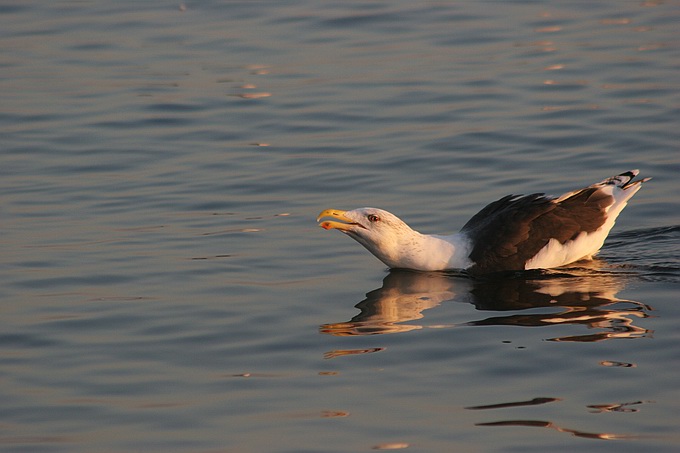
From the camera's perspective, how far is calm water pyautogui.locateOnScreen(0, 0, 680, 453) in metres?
8.48

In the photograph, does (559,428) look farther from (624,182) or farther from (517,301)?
(624,182)

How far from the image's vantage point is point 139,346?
9961 mm

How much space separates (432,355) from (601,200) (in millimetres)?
3628

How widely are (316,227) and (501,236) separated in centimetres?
237

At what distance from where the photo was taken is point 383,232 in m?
12.0

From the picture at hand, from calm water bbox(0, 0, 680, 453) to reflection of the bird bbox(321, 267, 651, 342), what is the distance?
1.6 inches

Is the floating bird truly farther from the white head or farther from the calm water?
the calm water

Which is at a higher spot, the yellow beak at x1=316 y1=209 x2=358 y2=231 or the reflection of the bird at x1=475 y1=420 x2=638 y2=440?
the yellow beak at x1=316 y1=209 x2=358 y2=231

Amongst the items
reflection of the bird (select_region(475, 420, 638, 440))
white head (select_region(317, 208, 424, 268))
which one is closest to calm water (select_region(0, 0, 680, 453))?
reflection of the bird (select_region(475, 420, 638, 440))

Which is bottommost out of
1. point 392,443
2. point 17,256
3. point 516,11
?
point 392,443

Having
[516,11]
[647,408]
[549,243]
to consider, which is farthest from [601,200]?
[516,11]

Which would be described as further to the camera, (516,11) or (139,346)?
(516,11)

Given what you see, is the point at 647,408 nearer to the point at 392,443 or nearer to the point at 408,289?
the point at 392,443

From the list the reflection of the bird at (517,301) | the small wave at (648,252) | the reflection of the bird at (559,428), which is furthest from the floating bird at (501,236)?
the reflection of the bird at (559,428)
